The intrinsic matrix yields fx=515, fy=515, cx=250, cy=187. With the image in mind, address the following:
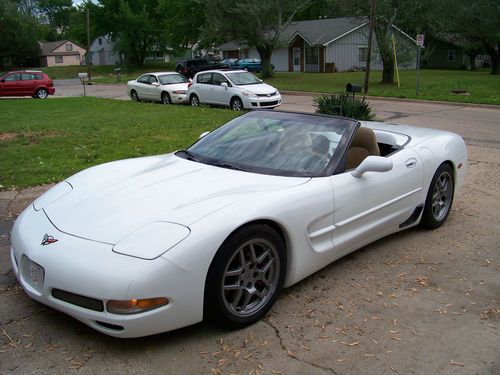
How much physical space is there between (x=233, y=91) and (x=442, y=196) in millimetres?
13402

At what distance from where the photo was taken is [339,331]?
10.4 feet

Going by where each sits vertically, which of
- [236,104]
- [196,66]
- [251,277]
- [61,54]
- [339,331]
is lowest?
[339,331]

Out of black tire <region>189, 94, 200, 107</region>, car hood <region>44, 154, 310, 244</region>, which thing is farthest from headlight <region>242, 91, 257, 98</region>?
car hood <region>44, 154, 310, 244</region>

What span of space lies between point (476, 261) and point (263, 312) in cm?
210

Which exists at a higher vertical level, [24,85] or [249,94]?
[24,85]

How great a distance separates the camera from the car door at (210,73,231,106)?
59.6 ft

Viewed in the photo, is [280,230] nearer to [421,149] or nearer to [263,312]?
[263,312]

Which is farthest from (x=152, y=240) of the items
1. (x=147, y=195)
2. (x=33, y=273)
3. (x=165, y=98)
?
(x=165, y=98)

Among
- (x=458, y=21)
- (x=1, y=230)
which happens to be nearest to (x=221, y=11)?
(x=458, y=21)

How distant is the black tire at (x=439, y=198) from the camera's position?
486 cm

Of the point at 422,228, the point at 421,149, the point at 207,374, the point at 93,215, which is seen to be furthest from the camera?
the point at 422,228

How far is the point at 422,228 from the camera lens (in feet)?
16.7

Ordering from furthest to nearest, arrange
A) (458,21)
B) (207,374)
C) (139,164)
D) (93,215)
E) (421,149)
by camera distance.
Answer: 1. (458,21)
2. (421,149)
3. (139,164)
4. (93,215)
5. (207,374)

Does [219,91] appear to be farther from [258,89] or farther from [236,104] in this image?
[258,89]
